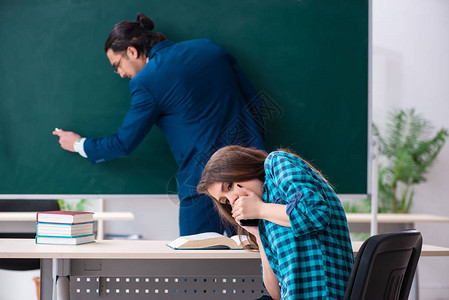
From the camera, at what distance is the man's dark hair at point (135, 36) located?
2.79 metres

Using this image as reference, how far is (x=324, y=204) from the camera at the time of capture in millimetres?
1370

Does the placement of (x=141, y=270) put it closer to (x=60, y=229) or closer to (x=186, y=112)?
(x=60, y=229)

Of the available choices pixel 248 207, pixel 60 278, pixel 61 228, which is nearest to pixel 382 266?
pixel 248 207

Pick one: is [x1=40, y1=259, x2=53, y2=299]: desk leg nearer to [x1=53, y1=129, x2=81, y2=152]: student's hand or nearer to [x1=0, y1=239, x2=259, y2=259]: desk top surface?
[x1=0, y1=239, x2=259, y2=259]: desk top surface

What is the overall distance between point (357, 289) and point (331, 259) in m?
0.19

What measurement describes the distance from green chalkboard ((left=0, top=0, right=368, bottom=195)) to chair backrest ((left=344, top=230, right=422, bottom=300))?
1.73 metres

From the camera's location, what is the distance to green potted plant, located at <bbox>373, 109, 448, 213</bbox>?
5.14 meters

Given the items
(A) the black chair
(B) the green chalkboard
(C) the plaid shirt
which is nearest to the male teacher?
(B) the green chalkboard

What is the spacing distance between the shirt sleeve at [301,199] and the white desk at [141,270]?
1.65ft

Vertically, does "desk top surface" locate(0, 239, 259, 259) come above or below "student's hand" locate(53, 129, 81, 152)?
below

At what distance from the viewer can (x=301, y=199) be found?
1.37 meters

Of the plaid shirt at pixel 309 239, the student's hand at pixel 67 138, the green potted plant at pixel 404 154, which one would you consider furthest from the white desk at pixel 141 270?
the green potted plant at pixel 404 154

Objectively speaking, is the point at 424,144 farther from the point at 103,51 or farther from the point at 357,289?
the point at 357,289

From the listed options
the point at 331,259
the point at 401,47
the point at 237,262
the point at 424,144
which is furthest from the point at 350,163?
the point at 401,47
